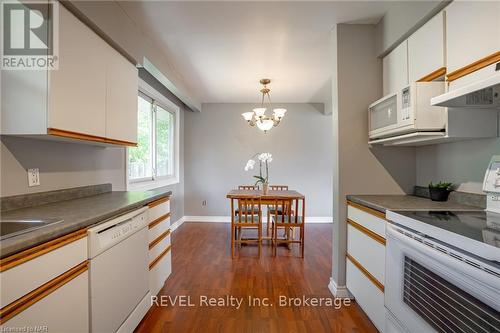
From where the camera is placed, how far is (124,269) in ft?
4.88

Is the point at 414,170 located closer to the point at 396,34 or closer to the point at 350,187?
the point at 350,187

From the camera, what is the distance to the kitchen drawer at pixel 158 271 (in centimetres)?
196

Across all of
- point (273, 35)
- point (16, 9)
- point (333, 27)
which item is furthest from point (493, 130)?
point (16, 9)

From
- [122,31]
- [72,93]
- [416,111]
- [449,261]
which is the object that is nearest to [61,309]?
[72,93]

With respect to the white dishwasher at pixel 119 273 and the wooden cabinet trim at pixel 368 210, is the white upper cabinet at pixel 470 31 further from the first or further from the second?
the white dishwasher at pixel 119 273

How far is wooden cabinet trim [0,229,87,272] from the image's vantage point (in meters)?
0.79

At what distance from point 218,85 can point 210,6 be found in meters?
1.98

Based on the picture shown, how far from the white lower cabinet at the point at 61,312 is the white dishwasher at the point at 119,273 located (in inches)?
2.1

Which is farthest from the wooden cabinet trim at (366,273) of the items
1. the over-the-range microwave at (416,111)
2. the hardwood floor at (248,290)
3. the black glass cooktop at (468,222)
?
the over-the-range microwave at (416,111)

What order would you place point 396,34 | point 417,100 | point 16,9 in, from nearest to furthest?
point 16,9
point 417,100
point 396,34

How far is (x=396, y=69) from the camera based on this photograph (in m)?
1.97

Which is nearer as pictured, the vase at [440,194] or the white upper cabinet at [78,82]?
the white upper cabinet at [78,82]

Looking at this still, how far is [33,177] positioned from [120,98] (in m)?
0.83

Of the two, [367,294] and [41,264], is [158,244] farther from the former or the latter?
[367,294]
